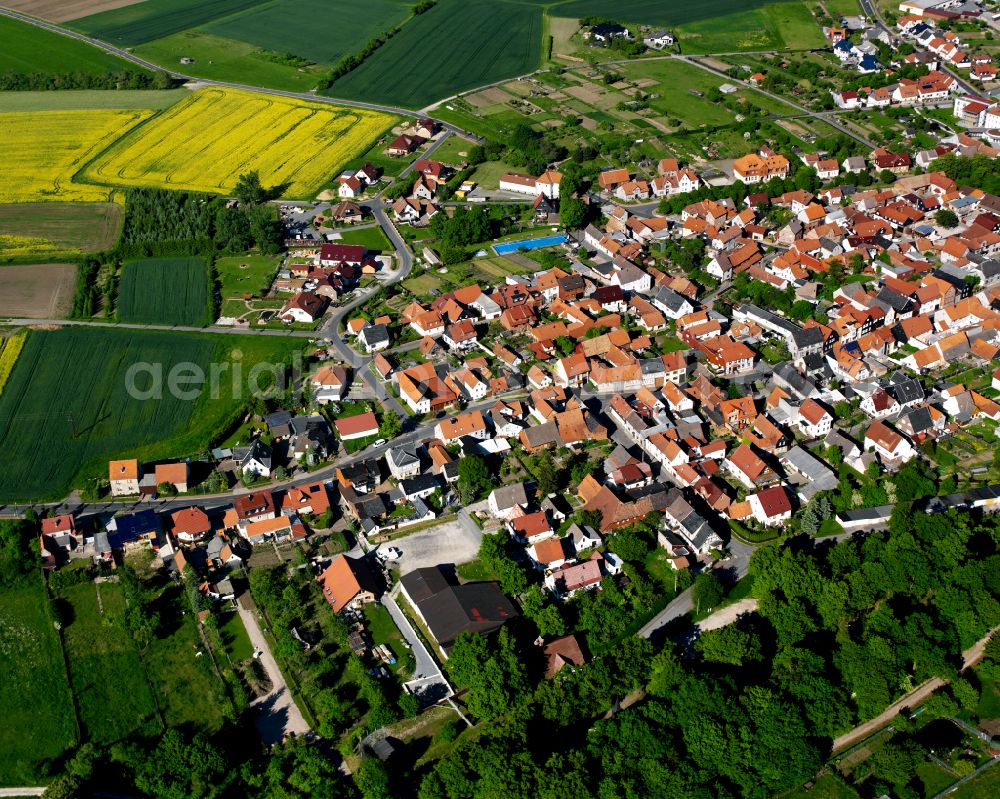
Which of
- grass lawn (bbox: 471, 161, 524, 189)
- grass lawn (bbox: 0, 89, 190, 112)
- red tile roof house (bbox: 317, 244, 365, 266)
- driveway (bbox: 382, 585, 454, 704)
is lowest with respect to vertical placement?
driveway (bbox: 382, 585, 454, 704)

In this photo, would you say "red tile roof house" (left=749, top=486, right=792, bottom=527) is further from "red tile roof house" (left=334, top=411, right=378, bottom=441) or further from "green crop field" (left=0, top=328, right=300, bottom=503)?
"green crop field" (left=0, top=328, right=300, bottom=503)

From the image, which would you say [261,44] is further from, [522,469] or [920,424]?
[920,424]

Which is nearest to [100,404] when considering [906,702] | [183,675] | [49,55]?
[183,675]

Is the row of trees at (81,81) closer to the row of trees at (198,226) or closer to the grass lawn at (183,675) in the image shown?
the row of trees at (198,226)

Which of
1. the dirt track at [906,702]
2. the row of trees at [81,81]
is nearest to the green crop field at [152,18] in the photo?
the row of trees at [81,81]

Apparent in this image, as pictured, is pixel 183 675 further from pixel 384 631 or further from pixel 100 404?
pixel 100 404

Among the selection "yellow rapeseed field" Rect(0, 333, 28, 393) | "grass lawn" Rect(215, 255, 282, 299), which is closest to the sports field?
"yellow rapeseed field" Rect(0, 333, 28, 393)
